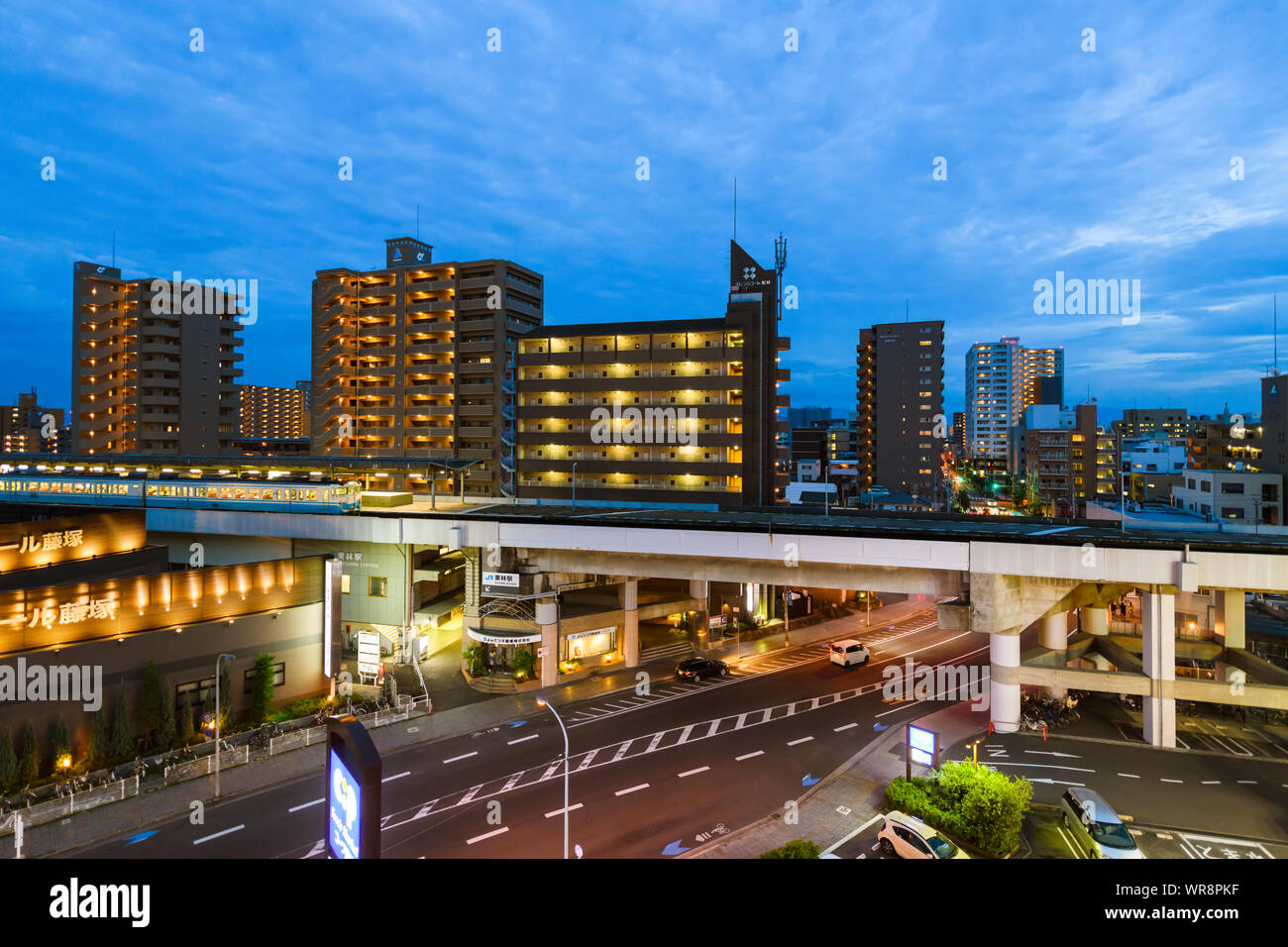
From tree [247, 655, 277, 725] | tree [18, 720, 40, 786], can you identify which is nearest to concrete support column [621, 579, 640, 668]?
tree [247, 655, 277, 725]

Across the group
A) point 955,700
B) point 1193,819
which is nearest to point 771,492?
point 955,700

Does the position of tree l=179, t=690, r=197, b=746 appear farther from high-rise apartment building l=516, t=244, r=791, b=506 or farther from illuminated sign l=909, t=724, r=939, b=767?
high-rise apartment building l=516, t=244, r=791, b=506

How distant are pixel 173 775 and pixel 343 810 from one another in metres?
21.7

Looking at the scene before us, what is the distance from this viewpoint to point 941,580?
32406 millimetres

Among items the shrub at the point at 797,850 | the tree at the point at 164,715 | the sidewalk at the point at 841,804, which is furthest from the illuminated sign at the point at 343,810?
the tree at the point at 164,715

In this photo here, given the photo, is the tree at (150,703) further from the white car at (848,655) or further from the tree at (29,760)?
the white car at (848,655)

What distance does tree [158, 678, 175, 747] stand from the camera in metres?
27.0

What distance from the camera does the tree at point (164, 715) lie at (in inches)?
1065

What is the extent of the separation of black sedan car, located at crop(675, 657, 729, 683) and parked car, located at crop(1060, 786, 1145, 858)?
19.7 metres

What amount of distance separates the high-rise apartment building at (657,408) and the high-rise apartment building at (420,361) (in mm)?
16311

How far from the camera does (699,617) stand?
158 feet

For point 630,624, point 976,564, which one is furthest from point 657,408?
point 976,564

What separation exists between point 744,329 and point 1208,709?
4304 centimetres
